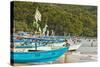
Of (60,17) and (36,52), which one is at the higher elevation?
(60,17)

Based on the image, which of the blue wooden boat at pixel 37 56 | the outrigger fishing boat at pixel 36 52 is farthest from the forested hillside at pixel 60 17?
the blue wooden boat at pixel 37 56

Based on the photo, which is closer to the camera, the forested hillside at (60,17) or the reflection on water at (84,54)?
the forested hillside at (60,17)

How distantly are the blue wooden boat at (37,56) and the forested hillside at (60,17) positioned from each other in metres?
0.23

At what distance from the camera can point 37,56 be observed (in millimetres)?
2139

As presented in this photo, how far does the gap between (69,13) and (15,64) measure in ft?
2.90

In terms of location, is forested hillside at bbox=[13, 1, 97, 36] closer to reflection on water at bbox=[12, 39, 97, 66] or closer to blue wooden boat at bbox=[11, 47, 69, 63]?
reflection on water at bbox=[12, 39, 97, 66]

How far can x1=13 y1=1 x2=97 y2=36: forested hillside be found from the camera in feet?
6.83

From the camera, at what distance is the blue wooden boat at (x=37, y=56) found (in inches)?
81.1

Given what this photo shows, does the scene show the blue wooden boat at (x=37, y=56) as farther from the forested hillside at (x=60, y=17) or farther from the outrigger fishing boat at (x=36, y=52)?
the forested hillside at (x=60, y=17)

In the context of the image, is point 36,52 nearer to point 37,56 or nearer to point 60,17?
point 37,56

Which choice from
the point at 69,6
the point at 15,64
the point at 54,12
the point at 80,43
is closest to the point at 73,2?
the point at 69,6

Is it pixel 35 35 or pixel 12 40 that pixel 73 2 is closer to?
pixel 35 35

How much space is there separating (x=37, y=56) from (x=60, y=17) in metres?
0.54

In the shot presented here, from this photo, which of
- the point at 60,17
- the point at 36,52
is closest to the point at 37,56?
the point at 36,52
